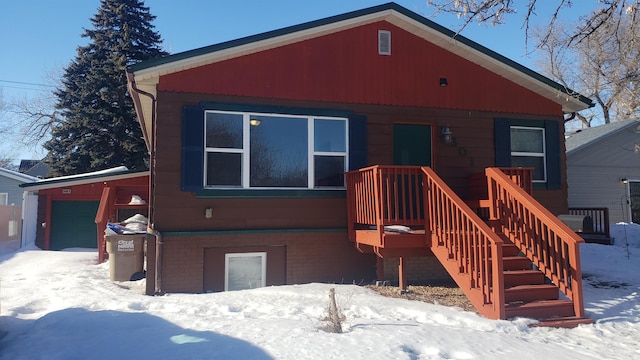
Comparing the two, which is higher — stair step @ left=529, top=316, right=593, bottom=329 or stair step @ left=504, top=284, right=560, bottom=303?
stair step @ left=504, top=284, right=560, bottom=303

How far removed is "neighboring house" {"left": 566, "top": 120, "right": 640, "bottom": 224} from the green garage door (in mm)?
17455

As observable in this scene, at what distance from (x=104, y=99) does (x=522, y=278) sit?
2434 centimetres

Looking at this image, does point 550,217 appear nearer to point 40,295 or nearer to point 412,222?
point 412,222

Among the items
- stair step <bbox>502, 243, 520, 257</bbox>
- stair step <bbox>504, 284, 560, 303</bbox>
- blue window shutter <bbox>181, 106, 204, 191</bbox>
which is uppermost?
blue window shutter <bbox>181, 106, 204, 191</bbox>

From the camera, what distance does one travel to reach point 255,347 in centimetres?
420

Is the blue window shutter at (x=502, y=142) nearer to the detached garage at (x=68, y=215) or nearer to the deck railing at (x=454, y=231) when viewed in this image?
the deck railing at (x=454, y=231)

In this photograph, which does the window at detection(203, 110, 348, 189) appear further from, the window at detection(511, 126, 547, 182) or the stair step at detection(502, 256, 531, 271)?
the window at detection(511, 126, 547, 182)

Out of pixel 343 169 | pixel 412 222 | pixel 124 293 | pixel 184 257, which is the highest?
pixel 343 169

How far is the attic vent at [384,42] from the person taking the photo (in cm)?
893

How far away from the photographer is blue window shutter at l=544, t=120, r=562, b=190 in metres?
9.67

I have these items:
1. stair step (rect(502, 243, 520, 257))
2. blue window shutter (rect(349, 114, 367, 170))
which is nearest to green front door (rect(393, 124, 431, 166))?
blue window shutter (rect(349, 114, 367, 170))

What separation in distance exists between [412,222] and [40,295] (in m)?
5.34

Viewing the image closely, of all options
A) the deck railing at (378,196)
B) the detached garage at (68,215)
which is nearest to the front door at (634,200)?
the deck railing at (378,196)

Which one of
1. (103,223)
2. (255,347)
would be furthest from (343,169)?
(103,223)
